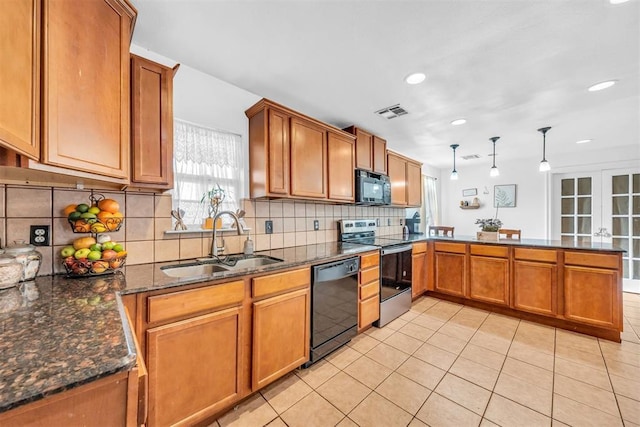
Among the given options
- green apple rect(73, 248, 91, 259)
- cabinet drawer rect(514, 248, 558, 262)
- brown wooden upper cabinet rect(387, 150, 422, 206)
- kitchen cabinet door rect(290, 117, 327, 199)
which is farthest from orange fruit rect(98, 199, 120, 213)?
cabinet drawer rect(514, 248, 558, 262)

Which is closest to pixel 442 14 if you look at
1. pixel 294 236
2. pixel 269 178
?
pixel 269 178

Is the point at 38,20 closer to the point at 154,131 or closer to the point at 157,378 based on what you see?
the point at 154,131

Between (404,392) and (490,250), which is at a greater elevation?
(490,250)

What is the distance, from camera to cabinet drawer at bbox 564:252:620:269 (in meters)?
2.33

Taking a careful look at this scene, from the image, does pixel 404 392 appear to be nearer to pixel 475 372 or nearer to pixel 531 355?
pixel 475 372

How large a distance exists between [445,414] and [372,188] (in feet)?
7.20

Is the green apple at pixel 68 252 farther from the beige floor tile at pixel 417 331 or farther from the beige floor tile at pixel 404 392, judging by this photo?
the beige floor tile at pixel 417 331

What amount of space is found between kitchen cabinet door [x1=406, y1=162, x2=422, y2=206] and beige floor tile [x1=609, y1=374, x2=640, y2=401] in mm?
2648

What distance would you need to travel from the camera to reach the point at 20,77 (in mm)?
839

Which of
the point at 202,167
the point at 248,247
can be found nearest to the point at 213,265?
the point at 248,247

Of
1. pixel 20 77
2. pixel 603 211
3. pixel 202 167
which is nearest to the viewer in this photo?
pixel 20 77

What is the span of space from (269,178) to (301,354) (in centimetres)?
139

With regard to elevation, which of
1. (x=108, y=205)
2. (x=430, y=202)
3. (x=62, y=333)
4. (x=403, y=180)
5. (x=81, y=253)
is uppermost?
(x=403, y=180)

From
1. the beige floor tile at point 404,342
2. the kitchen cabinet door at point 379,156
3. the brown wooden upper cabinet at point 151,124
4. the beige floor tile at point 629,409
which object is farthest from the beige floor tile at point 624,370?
the brown wooden upper cabinet at point 151,124
